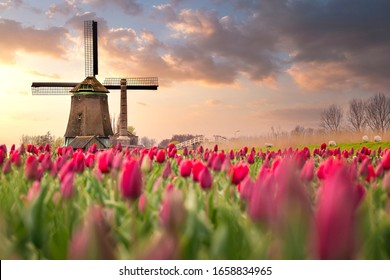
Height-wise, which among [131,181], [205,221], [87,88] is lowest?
[205,221]

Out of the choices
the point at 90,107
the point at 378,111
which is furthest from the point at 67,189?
the point at 378,111

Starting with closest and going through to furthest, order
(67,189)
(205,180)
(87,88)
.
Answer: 1. (67,189)
2. (205,180)
3. (87,88)

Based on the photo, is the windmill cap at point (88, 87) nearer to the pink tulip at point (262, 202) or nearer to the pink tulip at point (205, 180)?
the pink tulip at point (205, 180)

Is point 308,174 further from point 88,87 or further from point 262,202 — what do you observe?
point 88,87

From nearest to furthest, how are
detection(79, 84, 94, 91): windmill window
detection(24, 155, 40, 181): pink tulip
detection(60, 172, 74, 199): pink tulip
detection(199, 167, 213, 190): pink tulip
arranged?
detection(60, 172, 74, 199): pink tulip < detection(199, 167, 213, 190): pink tulip < detection(24, 155, 40, 181): pink tulip < detection(79, 84, 94, 91): windmill window

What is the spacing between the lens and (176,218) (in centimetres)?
94

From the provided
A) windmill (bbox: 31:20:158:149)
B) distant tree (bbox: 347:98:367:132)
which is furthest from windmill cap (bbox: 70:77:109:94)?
distant tree (bbox: 347:98:367:132)

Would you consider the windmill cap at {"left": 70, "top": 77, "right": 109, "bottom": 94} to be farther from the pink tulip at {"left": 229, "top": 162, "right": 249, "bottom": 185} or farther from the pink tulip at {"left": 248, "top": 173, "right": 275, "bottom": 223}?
the pink tulip at {"left": 248, "top": 173, "right": 275, "bottom": 223}

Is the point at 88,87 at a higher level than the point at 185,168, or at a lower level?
higher
